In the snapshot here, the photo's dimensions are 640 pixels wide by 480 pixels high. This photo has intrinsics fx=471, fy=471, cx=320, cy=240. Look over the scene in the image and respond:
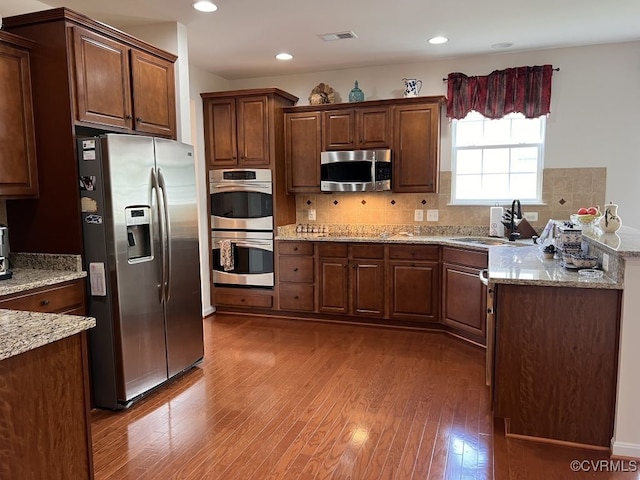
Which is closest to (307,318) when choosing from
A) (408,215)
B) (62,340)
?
(408,215)

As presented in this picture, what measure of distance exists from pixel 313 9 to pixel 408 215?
238 cm

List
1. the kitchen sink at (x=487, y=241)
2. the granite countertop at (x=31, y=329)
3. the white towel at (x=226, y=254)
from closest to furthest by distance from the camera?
the granite countertop at (x=31, y=329) → the kitchen sink at (x=487, y=241) → the white towel at (x=226, y=254)

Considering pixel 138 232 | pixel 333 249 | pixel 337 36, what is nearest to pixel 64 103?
pixel 138 232

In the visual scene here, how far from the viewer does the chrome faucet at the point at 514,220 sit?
4348 millimetres

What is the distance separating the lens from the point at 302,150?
503 centimetres

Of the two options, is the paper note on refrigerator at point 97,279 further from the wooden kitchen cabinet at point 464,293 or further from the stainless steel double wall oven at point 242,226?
the wooden kitchen cabinet at point 464,293

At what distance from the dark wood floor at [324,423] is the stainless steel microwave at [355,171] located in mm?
1629

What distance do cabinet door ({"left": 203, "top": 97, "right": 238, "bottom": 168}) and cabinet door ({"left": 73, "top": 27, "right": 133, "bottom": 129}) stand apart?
6.01 ft

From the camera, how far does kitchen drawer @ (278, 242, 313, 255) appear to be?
4.89 m

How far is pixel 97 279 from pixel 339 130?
2.89m

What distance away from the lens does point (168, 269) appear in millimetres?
3256

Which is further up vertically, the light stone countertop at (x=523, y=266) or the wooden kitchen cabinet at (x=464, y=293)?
the light stone countertop at (x=523, y=266)

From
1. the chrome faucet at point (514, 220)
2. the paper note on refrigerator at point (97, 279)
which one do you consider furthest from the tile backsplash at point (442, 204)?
the paper note on refrigerator at point (97, 279)

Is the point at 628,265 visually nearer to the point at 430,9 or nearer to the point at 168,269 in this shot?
the point at 430,9
